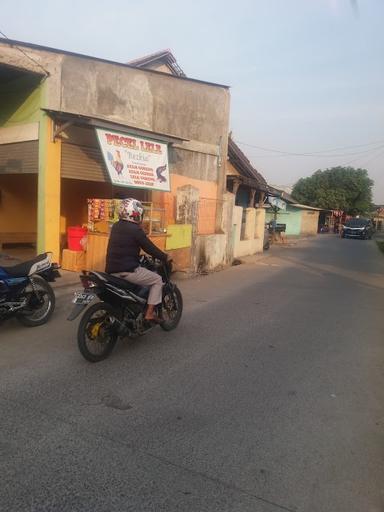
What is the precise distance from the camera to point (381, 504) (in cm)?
274

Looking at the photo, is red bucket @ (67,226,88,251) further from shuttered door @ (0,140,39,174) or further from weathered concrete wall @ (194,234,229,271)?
weathered concrete wall @ (194,234,229,271)

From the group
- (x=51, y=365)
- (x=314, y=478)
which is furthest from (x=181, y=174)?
(x=314, y=478)

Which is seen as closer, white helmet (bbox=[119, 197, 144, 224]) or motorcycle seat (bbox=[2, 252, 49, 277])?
white helmet (bbox=[119, 197, 144, 224])

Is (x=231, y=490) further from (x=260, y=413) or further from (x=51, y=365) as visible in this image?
(x=51, y=365)

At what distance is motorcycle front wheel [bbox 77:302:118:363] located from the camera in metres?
4.70

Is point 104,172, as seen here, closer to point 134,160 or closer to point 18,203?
point 134,160

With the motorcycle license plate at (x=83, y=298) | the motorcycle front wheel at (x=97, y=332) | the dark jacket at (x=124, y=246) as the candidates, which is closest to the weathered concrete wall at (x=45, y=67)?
the dark jacket at (x=124, y=246)

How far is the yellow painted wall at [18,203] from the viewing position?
13500mm

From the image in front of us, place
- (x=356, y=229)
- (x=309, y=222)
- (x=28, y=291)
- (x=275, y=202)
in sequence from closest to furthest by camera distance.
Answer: (x=28, y=291) < (x=275, y=202) < (x=356, y=229) < (x=309, y=222)

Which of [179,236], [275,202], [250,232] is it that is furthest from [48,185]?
[275,202]

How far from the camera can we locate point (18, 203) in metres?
13.9

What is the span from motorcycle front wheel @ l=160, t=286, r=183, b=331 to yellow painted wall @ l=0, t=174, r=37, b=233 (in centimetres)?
887

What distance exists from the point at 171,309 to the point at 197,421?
2.65 meters

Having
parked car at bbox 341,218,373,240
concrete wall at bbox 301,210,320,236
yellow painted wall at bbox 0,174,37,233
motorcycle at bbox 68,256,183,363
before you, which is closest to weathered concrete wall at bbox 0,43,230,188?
yellow painted wall at bbox 0,174,37,233
